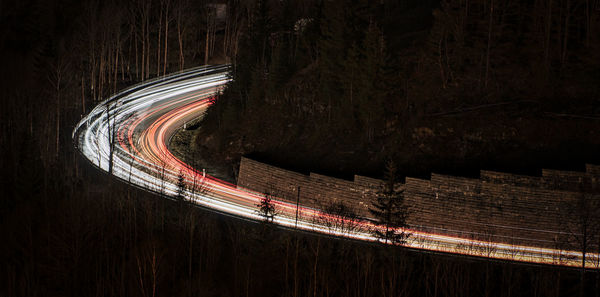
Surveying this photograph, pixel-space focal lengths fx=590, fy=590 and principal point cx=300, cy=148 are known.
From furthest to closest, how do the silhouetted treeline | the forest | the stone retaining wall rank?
1. the silhouetted treeline
2. the stone retaining wall
3. the forest

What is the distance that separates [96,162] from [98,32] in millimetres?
25612

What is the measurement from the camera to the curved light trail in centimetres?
2594

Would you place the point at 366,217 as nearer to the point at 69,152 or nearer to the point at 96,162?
the point at 96,162

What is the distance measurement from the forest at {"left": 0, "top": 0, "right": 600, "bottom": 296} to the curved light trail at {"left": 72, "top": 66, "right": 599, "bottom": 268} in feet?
3.44

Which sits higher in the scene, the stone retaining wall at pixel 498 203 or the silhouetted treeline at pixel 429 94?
the silhouetted treeline at pixel 429 94

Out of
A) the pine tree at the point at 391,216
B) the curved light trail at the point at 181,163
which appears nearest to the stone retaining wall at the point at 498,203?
the curved light trail at the point at 181,163

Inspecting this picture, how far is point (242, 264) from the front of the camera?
2536 cm

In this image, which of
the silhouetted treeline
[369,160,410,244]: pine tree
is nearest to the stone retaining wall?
[369,160,410,244]: pine tree

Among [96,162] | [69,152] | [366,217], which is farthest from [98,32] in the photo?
[366,217]

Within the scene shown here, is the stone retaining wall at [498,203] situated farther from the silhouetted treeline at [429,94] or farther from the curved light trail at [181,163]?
the silhouetted treeline at [429,94]

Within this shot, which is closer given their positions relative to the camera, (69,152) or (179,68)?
(69,152)

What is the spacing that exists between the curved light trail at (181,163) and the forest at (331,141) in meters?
1.05

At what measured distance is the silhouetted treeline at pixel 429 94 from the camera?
32.6 meters

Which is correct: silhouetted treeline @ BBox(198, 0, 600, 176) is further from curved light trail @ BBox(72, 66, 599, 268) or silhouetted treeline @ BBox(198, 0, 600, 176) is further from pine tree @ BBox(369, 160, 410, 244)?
pine tree @ BBox(369, 160, 410, 244)
